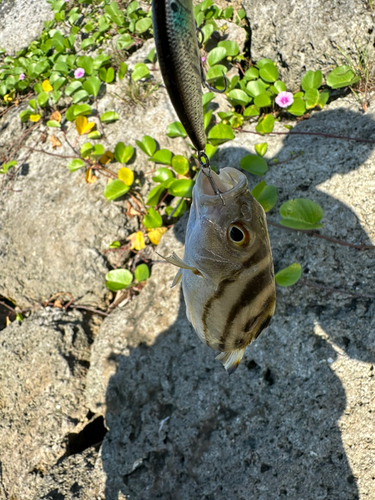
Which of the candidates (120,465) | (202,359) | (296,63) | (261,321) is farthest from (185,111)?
(296,63)

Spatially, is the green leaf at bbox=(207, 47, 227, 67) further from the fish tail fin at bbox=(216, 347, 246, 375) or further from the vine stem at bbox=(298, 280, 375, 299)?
the fish tail fin at bbox=(216, 347, 246, 375)

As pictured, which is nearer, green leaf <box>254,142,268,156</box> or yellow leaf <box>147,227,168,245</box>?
green leaf <box>254,142,268,156</box>

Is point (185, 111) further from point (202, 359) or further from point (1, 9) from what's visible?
point (1, 9)

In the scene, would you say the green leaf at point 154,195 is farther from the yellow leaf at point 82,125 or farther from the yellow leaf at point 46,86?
the yellow leaf at point 46,86

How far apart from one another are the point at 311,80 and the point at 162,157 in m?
1.52

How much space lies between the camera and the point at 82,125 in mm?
4227

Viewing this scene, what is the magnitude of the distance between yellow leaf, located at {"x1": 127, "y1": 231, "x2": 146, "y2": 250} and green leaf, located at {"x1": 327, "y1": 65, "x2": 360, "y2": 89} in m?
2.15

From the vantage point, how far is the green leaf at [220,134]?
3492 millimetres

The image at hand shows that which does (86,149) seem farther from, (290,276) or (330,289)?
(330,289)

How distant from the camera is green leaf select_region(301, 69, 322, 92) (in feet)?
11.7

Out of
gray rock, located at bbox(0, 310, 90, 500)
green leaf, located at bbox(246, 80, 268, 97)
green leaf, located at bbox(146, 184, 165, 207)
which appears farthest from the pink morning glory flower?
gray rock, located at bbox(0, 310, 90, 500)

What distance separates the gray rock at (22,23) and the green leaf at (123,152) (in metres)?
3.74

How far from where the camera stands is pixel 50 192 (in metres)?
4.19

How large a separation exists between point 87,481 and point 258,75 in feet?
12.6
